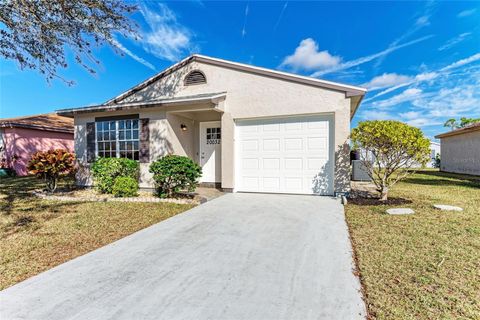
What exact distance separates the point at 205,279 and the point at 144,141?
23.3 ft

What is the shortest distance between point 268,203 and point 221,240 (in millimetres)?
3060

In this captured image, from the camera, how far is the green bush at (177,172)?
709cm

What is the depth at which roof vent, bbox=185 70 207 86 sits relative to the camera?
9359mm

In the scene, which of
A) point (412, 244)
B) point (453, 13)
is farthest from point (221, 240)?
point (453, 13)

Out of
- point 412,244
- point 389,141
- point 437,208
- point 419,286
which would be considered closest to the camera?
point 419,286

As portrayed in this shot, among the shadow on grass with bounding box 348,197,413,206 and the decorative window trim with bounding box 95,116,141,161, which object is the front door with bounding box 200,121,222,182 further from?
the shadow on grass with bounding box 348,197,413,206

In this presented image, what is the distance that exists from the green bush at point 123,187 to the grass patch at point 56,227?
64cm

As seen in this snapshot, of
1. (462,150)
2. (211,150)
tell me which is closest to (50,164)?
(211,150)

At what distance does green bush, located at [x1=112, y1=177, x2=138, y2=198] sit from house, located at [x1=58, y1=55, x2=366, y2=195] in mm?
1239

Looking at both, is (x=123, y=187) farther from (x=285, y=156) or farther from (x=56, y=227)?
(x=285, y=156)

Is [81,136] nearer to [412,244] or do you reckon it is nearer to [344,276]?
[344,276]

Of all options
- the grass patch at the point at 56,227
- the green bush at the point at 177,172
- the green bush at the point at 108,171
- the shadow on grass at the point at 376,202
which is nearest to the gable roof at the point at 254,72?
the shadow on grass at the point at 376,202

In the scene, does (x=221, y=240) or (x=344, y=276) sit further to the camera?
(x=221, y=240)

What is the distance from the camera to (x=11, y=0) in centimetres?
631
